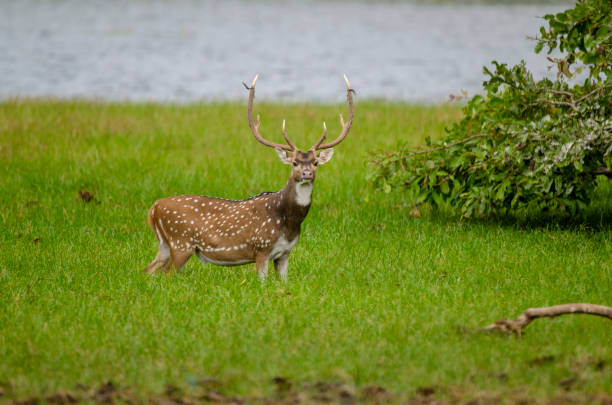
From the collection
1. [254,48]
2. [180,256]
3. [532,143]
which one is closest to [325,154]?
[180,256]

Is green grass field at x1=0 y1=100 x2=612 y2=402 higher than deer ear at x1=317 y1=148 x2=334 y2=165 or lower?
lower

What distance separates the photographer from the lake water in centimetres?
2995

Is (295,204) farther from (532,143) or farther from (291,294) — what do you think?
(532,143)

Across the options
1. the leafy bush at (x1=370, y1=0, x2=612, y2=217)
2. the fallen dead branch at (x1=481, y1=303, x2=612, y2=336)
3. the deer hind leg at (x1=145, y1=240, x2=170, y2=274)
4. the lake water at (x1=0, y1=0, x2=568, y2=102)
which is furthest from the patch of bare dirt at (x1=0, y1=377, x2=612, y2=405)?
the lake water at (x1=0, y1=0, x2=568, y2=102)

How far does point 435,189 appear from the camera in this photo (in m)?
11.5

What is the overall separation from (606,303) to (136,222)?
646 cm

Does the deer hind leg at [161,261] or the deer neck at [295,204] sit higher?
the deer neck at [295,204]

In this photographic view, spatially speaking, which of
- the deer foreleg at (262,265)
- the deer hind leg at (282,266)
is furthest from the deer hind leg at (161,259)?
the deer hind leg at (282,266)

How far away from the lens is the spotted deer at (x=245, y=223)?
28.7ft

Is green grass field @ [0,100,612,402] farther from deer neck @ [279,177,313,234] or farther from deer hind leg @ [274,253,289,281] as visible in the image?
deer neck @ [279,177,313,234]

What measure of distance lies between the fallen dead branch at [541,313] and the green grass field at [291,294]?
148 mm

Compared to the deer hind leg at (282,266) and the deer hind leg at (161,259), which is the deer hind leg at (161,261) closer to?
the deer hind leg at (161,259)

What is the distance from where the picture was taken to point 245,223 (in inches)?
351

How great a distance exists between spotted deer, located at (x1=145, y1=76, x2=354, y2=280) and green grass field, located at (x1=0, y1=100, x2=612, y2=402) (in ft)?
1.05
